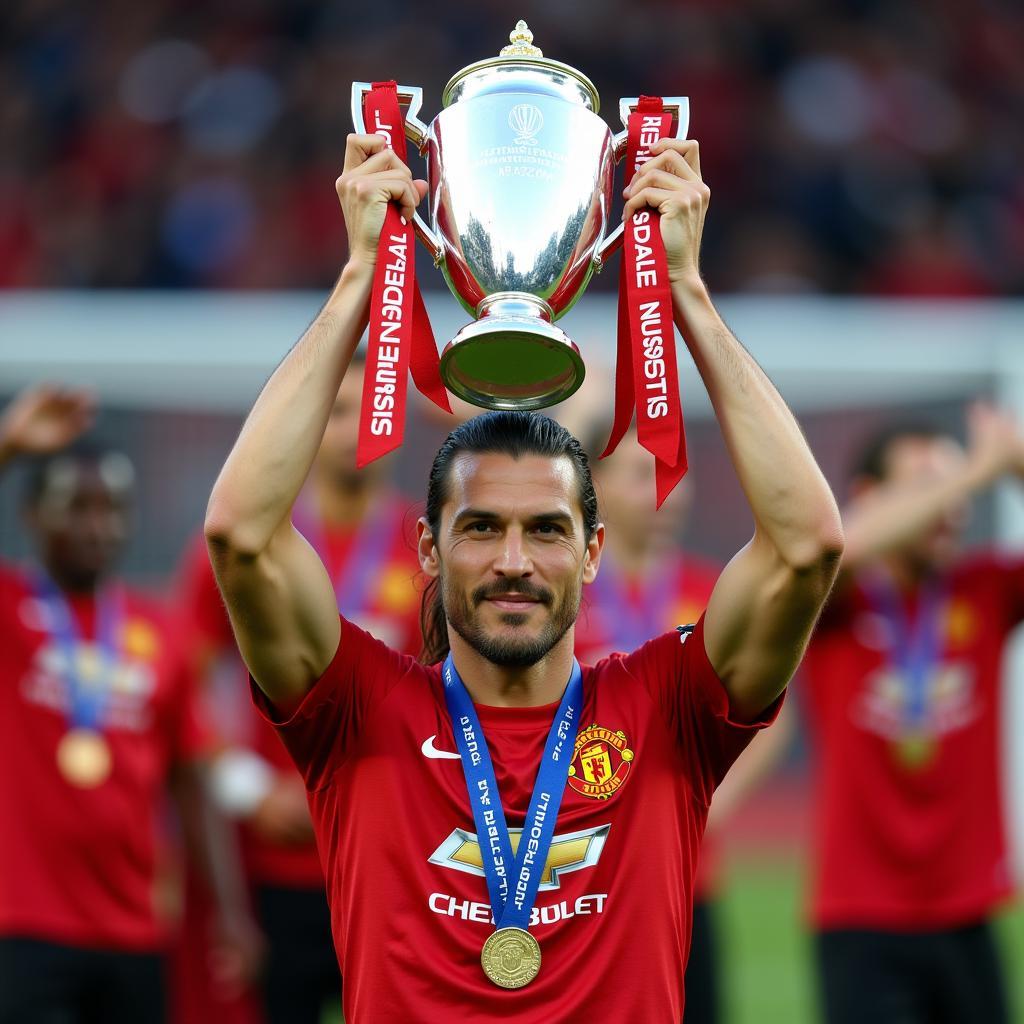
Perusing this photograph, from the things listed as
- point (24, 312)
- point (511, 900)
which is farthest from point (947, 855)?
point (24, 312)

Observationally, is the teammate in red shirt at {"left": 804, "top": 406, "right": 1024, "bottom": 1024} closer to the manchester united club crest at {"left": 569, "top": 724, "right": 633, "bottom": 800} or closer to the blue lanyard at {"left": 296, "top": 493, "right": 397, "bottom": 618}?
the blue lanyard at {"left": 296, "top": 493, "right": 397, "bottom": 618}

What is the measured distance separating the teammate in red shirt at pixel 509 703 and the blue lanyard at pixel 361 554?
2473 millimetres

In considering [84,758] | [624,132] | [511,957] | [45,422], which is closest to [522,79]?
[624,132]

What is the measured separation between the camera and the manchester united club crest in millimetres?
3174

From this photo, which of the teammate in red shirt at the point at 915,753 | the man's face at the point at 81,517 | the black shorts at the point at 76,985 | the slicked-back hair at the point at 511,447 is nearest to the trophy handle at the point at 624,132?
the slicked-back hair at the point at 511,447

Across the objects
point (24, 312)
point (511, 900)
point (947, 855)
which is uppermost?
point (24, 312)

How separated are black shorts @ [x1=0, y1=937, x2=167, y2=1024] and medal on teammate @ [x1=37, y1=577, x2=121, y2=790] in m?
0.47

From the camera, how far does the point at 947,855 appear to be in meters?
5.51

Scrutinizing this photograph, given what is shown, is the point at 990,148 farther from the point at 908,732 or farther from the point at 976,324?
the point at 908,732

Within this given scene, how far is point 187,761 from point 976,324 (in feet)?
20.0

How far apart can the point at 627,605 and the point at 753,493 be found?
114 inches

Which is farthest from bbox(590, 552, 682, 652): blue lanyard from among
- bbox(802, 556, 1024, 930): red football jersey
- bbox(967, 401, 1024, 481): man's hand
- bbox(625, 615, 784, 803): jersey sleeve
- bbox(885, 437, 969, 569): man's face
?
bbox(625, 615, 784, 803): jersey sleeve

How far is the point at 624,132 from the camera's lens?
10.6 ft

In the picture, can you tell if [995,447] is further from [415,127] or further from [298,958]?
[415,127]
